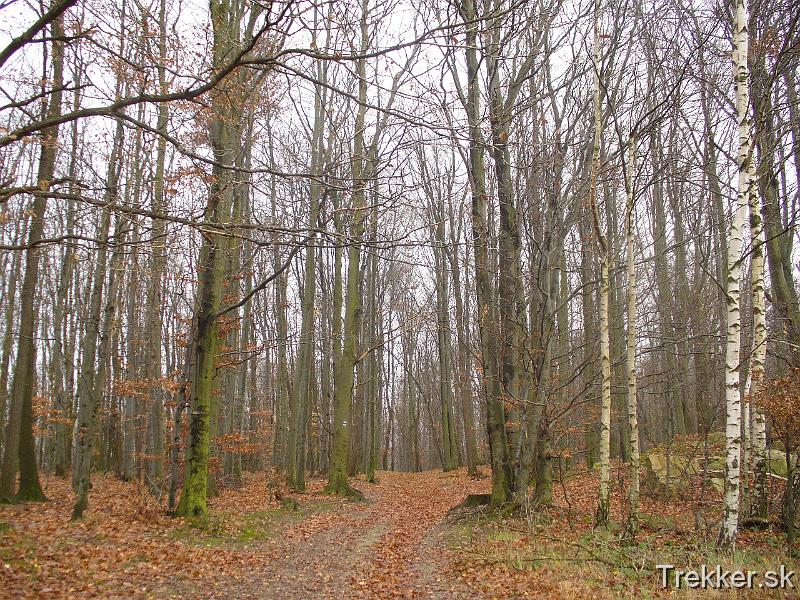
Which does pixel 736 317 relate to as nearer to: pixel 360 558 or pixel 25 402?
pixel 360 558

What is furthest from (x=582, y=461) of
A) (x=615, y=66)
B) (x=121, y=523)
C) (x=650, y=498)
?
(x=121, y=523)

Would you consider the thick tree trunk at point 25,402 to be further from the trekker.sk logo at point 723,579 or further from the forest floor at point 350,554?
the trekker.sk logo at point 723,579

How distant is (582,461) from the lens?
72.3ft

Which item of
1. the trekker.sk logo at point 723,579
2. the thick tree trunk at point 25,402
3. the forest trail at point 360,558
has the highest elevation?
the thick tree trunk at point 25,402

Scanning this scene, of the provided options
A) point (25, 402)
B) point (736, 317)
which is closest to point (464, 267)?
point (736, 317)

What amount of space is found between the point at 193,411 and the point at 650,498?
33.9 feet

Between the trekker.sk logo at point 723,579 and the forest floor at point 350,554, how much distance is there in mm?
157

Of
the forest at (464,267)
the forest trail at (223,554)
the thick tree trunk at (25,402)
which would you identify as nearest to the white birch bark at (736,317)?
the forest at (464,267)

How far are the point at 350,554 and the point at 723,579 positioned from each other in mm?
5082

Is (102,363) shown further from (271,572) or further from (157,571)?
(271,572)

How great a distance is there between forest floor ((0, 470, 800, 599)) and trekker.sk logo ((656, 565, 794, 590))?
157 mm

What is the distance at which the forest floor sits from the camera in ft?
19.1

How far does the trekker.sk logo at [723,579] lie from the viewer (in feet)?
17.5

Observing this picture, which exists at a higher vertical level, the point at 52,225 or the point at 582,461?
the point at 52,225
